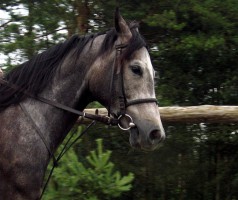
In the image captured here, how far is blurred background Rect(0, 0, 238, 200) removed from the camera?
19.1ft

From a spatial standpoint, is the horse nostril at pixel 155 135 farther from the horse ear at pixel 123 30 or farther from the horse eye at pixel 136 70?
the horse ear at pixel 123 30

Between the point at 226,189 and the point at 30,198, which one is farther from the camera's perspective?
the point at 226,189

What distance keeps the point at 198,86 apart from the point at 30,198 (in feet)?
13.8

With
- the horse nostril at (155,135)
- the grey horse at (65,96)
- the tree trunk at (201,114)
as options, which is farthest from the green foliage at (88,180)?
the horse nostril at (155,135)

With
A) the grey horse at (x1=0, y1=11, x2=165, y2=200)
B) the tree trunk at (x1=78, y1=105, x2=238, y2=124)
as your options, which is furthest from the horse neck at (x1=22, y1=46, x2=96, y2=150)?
the tree trunk at (x1=78, y1=105, x2=238, y2=124)

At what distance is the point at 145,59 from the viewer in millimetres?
3697

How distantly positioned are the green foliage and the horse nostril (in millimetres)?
1892

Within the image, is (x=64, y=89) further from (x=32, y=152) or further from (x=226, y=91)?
(x=226, y=91)

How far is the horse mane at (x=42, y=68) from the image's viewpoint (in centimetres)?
381

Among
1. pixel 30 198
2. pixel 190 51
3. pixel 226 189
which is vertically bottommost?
pixel 226 189

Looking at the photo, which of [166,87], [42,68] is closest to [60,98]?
[42,68]

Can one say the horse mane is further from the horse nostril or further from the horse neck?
the horse nostril

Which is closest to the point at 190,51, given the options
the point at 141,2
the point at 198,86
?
the point at 198,86

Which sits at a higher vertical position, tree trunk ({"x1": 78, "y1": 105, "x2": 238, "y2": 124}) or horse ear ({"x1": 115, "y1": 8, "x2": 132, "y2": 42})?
horse ear ({"x1": 115, "y1": 8, "x2": 132, "y2": 42})
